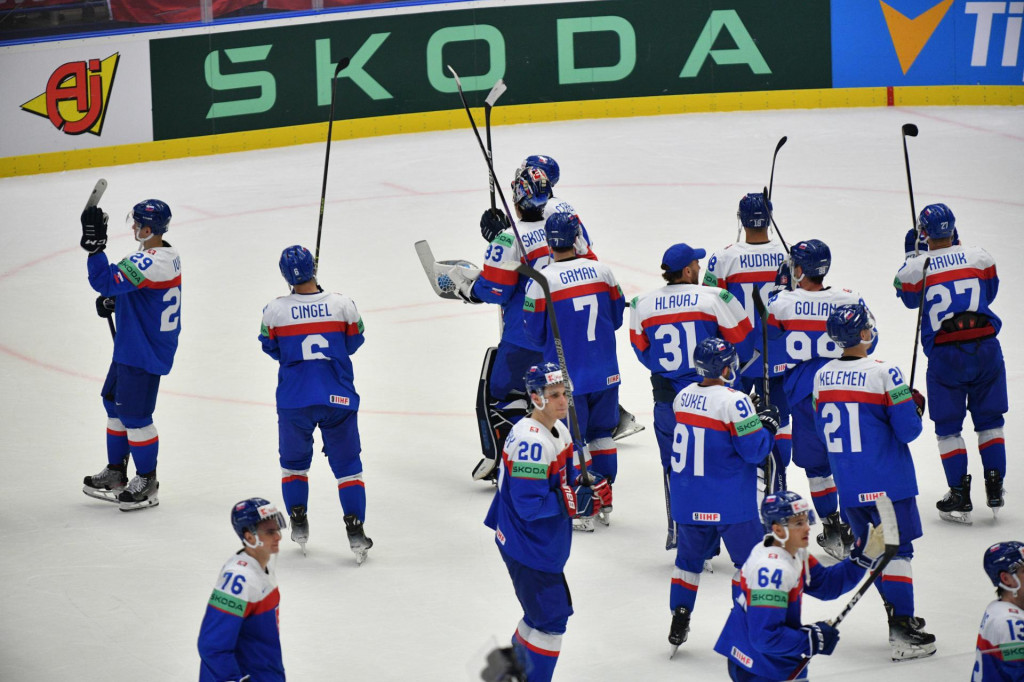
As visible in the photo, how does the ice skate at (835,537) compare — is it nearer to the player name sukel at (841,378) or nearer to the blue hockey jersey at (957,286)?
the blue hockey jersey at (957,286)

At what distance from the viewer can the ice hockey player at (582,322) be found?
705 centimetres

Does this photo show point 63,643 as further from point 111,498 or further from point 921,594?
point 921,594

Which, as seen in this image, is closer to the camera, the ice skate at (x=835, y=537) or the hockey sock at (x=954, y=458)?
the ice skate at (x=835, y=537)

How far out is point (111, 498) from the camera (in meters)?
7.93

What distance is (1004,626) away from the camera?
4504mm

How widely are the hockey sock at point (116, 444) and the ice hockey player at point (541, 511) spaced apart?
128 inches

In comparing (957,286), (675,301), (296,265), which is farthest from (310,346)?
(957,286)

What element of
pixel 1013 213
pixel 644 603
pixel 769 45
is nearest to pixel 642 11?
pixel 769 45

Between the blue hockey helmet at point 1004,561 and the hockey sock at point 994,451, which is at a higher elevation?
the blue hockey helmet at point 1004,561

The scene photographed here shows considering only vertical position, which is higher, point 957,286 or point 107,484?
point 957,286

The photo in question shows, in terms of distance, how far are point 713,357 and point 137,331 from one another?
3426 millimetres

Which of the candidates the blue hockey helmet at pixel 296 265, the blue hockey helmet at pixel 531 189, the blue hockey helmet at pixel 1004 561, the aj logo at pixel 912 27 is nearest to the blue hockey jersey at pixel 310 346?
the blue hockey helmet at pixel 296 265

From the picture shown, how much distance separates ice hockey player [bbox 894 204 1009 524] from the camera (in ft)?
23.6

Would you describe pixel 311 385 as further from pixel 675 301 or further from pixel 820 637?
pixel 820 637
